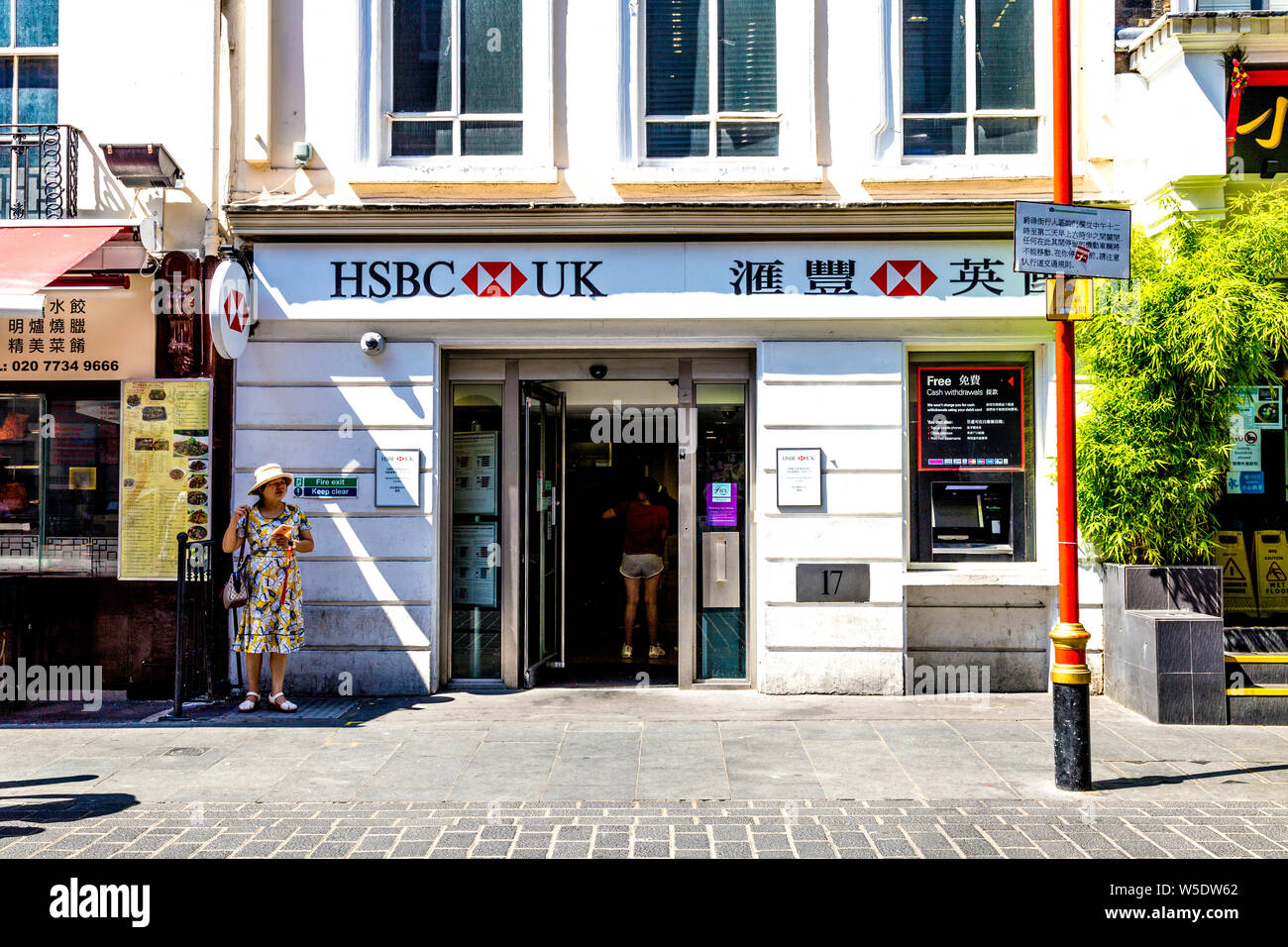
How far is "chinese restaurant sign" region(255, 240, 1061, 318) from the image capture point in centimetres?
930

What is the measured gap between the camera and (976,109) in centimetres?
953

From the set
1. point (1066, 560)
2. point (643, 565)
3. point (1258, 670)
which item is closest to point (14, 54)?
point (643, 565)

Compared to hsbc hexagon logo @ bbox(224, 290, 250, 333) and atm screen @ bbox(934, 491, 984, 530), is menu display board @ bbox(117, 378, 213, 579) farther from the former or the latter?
atm screen @ bbox(934, 491, 984, 530)

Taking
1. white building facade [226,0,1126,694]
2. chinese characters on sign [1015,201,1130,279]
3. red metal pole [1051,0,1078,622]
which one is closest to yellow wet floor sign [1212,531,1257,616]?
white building facade [226,0,1126,694]

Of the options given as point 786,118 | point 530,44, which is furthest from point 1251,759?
point 530,44

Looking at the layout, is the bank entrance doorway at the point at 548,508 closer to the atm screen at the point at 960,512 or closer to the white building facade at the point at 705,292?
the white building facade at the point at 705,292

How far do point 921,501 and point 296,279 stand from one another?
6104 mm

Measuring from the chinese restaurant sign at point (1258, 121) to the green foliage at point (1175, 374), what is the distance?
521 mm

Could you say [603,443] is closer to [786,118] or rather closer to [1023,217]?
[786,118]

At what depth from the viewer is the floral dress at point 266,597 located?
8484 mm

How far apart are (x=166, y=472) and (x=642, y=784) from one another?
214 inches

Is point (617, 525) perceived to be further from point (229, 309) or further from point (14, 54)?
point (14, 54)

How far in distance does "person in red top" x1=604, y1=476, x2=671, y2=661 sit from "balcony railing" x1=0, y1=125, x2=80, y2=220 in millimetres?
6005

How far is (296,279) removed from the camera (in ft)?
30.8
